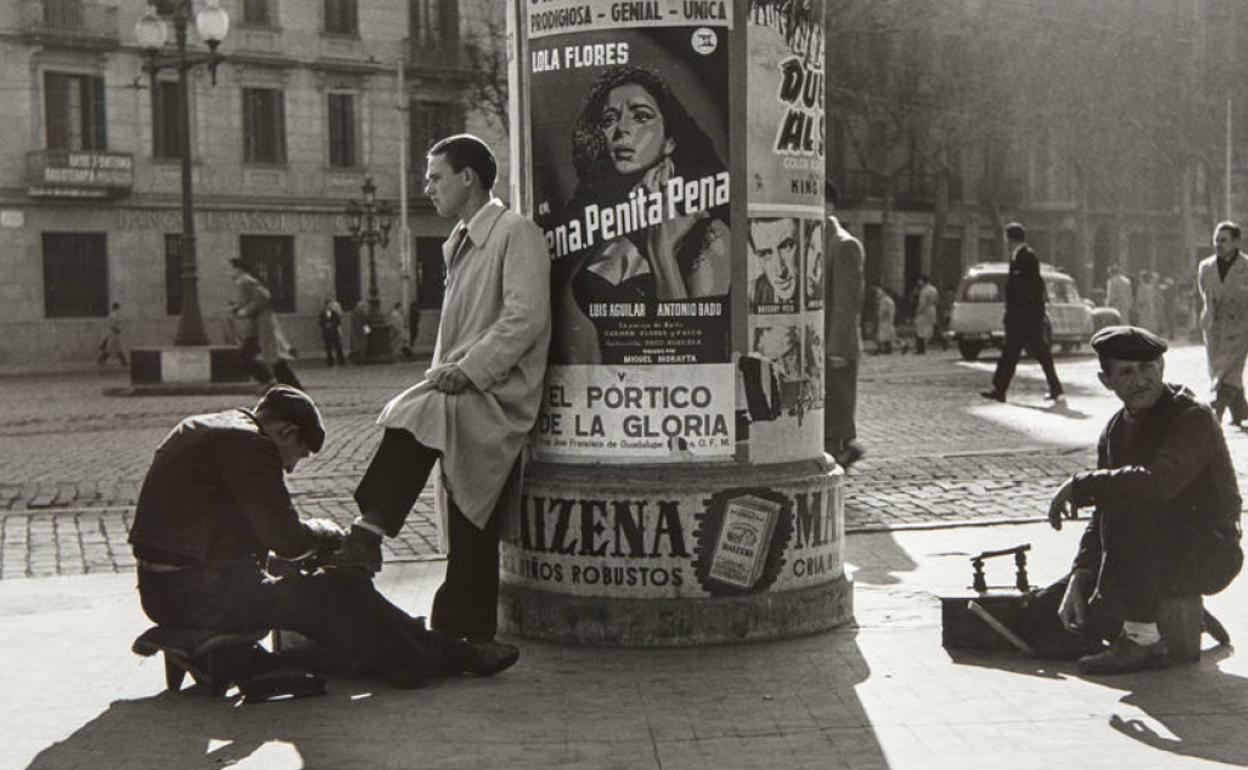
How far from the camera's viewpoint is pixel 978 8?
188 ft

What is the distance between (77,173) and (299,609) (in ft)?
112

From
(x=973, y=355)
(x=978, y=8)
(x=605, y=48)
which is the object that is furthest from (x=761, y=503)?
(x=978, y=8)

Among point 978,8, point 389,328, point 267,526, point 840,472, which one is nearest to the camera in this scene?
point 267,526

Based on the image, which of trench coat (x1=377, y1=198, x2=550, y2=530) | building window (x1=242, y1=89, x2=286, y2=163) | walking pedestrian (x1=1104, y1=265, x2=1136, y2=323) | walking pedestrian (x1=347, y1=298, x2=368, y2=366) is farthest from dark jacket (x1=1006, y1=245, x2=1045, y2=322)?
building window (x1=242, y1=89, x2=286, y2=163)

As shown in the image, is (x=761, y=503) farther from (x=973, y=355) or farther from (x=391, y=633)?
(x=973, y=355)

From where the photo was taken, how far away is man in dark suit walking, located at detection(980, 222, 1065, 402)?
17.8 metres

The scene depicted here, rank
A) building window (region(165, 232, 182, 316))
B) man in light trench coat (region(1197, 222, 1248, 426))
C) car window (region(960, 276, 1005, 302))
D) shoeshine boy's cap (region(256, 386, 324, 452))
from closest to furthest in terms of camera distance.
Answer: shoeshine boy's cap (region(256, 386, 324, 452)) → man in light trench coat (region(1197, 222, 1248, 426)) → car window (region(960, 276, 1005, 302)) → building window (region(165, 232, 182, 316))

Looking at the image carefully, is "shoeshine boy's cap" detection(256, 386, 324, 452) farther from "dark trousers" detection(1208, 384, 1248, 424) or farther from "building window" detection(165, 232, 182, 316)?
"building window" detection(165, 232, 182, 316)

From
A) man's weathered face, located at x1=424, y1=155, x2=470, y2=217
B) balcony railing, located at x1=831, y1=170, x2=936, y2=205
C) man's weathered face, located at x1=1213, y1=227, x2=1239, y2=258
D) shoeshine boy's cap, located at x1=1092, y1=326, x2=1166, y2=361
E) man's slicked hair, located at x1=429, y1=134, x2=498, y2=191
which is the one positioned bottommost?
shoeshine boy's cap, located at x1=1092, y1=326, x2=1166, y2=361

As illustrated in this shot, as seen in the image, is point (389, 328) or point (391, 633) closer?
point (391, 633)

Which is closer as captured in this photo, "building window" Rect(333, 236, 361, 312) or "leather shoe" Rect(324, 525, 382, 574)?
"leather shoe" Rect(324, 525, 382, 574)

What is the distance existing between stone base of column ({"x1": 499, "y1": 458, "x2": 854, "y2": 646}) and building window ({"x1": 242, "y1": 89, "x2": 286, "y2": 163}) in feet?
118

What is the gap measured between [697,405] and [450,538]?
3.39 ft

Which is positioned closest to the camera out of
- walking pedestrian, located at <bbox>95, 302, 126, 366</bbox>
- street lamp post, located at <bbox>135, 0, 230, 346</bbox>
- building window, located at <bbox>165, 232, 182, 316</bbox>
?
street lamp post, located at <bbox>135, 0, 230, 346</bbox>
